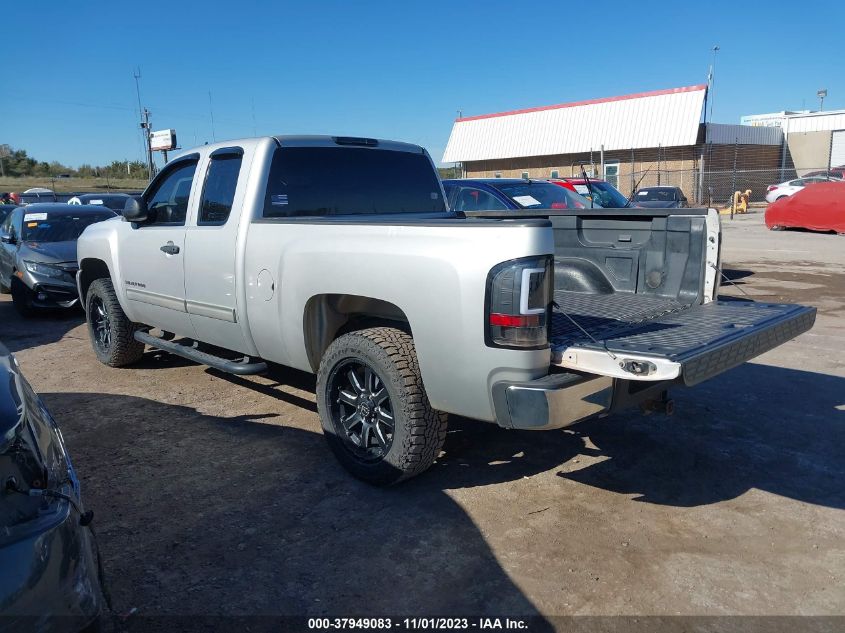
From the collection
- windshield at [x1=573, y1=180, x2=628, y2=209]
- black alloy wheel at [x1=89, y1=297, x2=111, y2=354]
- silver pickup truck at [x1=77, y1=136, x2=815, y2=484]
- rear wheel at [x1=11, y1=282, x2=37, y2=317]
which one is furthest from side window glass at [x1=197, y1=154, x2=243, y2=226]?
windshield at [x1=573, y1=180, x2=628, y2=209]

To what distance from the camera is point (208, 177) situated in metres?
5.15

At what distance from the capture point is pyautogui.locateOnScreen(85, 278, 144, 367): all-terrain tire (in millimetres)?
6410

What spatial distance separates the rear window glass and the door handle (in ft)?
3.40

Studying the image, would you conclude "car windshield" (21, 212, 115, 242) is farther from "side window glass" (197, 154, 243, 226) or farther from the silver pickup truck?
"side window glass" (197, 154, 243, 226)

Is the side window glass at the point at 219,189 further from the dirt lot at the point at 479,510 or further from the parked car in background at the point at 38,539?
the parked car in background at the point at 38,539

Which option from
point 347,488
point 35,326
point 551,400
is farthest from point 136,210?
point 35,326

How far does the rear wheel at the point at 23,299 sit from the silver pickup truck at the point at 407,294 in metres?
4.33

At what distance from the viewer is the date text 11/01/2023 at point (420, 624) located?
2824 millimetres

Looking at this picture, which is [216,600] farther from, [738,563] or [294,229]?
[738,563]

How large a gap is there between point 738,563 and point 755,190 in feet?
130

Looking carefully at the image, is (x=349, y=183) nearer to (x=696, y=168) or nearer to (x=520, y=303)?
(x=520, y=303)

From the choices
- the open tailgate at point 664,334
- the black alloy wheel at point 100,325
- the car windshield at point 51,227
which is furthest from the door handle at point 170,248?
the car windshield at point 51,227

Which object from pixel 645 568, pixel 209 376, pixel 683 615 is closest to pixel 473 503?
pixel 645 568

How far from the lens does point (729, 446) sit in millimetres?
4633
